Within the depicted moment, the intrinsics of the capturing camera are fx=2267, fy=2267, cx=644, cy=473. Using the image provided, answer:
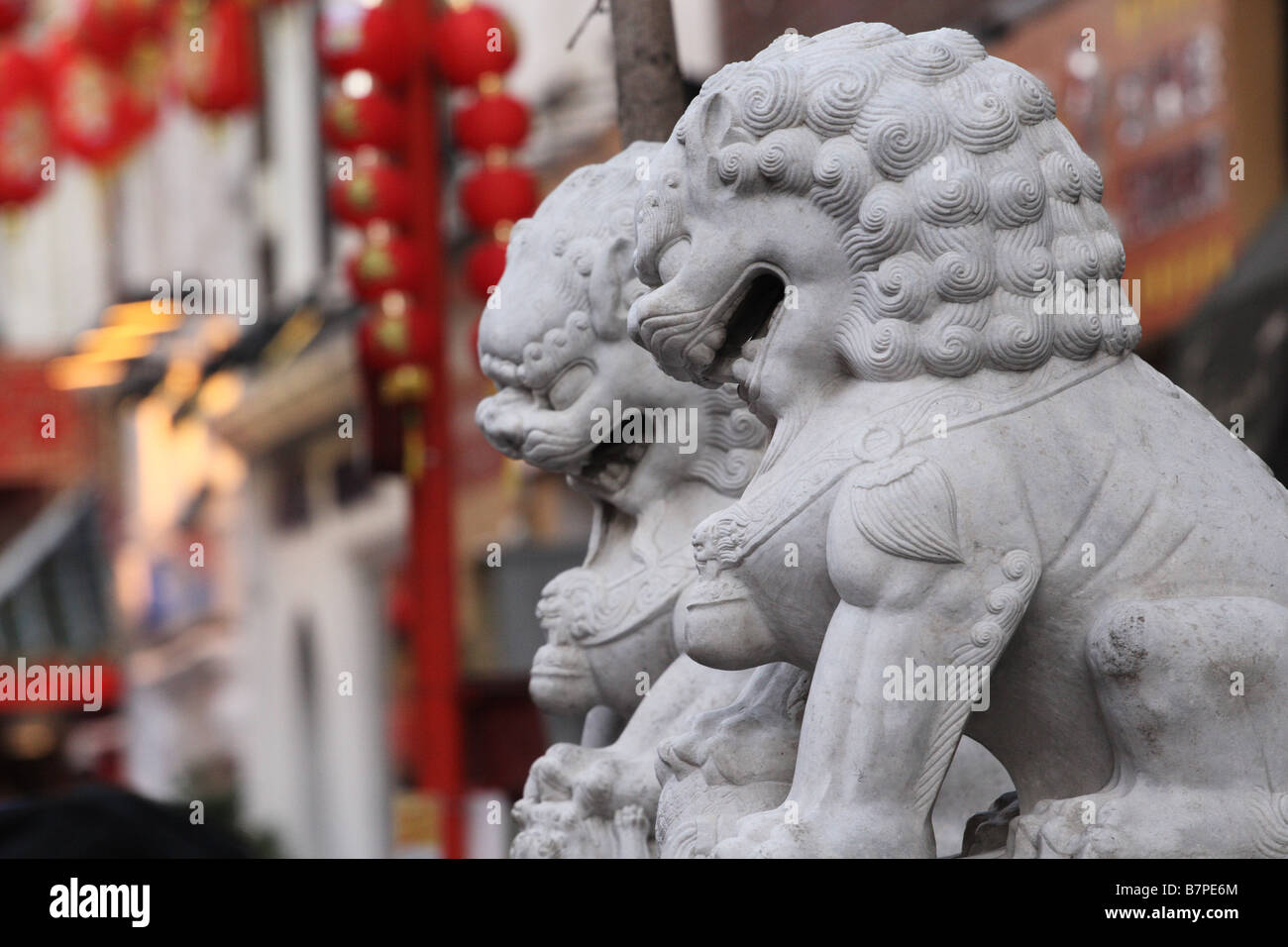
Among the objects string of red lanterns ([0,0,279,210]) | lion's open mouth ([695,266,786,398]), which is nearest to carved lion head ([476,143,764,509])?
lion's open mouth ([695,266,786,398])

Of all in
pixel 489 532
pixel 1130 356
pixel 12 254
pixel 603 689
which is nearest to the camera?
pixel 1130 356

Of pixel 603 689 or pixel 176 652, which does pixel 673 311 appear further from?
pixel 176 652

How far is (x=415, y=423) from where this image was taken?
844cm

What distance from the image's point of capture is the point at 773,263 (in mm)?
2447

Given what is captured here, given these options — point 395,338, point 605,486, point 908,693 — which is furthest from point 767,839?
point 395,338

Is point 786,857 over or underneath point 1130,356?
underneath

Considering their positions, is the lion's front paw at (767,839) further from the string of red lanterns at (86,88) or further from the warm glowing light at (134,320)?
the warm glowing light at (134,320)

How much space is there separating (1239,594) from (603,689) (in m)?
0.97

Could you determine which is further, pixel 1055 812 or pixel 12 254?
pixel 12 254

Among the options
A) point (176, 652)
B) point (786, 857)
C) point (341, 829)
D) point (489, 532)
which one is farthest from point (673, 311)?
point (176, 652)

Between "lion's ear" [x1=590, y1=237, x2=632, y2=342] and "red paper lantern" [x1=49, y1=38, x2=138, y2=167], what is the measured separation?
1154 cm

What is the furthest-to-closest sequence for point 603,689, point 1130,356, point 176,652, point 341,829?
point 176,652
point 341,829
point 603,689
point 1130,356

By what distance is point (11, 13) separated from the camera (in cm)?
A: 1273
